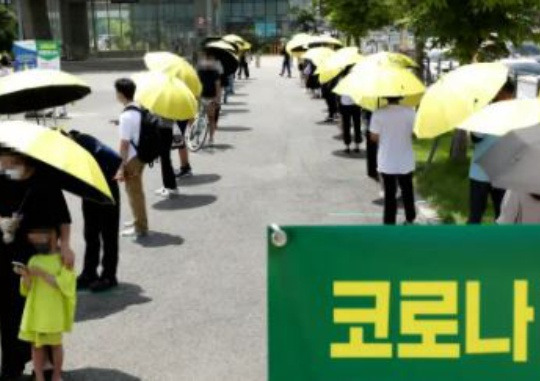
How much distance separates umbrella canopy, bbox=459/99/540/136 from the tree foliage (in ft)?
22.2

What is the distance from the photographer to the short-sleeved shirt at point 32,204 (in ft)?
15.5

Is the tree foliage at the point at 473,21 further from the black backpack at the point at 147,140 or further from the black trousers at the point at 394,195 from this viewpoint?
the black backpack at the point at 147,140

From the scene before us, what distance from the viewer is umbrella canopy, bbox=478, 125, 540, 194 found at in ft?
11.8

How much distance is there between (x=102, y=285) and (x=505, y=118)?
4131 mm

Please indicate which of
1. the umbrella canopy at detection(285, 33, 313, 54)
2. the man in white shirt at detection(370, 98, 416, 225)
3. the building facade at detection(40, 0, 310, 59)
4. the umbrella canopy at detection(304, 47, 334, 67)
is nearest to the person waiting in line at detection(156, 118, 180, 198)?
the man in white shirt at detection(370, 98, 416, 225)

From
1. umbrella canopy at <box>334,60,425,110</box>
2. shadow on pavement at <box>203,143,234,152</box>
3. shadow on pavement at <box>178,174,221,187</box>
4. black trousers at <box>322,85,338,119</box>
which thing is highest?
umbrella canopy at <box>334,60,425,110</box>

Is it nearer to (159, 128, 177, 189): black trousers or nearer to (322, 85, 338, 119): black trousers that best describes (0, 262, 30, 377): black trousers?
(159, 128, 177, 189): black trousers

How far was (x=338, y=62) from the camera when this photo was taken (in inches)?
527

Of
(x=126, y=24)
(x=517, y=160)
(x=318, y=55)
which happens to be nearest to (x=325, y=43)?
(x=318, y=55)

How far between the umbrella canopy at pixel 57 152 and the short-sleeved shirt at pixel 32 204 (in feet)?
0.82

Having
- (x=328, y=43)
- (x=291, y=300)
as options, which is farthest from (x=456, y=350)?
(x=328, y=43)

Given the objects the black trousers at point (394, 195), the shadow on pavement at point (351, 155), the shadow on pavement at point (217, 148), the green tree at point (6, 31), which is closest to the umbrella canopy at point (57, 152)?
the black trousers at point (394, 195)

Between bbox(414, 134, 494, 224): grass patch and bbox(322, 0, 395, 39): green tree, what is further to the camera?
bbox(322, 0, 395, 39): green tree

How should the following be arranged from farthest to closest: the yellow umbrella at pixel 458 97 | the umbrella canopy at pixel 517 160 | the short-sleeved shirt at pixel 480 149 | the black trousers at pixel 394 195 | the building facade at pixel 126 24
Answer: the building facade at pixel 126 24 → the black trousers at pixel 394 195 → the short-sleeved shirt at pixel 480 149 → the yellow umbrella at pixel 458 97 → the umbrella canopy at pixel 517 160
